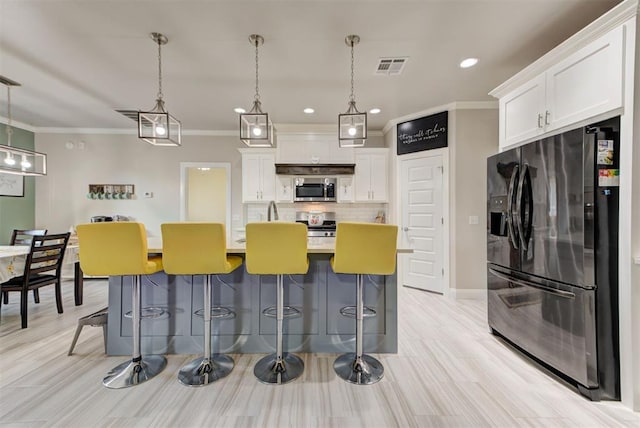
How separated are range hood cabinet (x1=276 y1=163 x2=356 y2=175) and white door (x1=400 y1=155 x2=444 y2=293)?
93 cm

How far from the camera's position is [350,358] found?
2162mm

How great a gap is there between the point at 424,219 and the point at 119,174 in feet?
17.9

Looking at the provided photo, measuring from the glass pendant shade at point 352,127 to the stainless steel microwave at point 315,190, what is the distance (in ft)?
7.18

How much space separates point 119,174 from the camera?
4906 millimetres

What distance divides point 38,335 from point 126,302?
1306mm

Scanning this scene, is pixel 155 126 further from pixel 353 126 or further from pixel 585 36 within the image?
pixel 585 36

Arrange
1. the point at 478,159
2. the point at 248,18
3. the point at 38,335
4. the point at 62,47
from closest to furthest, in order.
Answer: the point at 248,18 → the point at 62,47 → the point at 38,335 → the point at 478,159

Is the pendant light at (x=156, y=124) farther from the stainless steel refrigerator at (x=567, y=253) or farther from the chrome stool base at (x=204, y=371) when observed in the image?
the stainless steel refrigerator at (x=567, y=253)

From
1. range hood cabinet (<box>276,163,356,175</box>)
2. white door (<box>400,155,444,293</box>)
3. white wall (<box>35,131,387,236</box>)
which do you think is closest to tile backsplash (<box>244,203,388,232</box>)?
white wall (<box>35,131,387,236</box>)

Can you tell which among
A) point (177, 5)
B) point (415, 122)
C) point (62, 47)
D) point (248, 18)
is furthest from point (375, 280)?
point (62, 47)

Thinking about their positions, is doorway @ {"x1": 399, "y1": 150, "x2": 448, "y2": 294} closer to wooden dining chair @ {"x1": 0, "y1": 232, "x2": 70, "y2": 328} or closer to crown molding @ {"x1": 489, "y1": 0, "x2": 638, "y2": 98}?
crown molding @ {"x1": 489, "y1": 0, "x2": 638, "y2": 98}

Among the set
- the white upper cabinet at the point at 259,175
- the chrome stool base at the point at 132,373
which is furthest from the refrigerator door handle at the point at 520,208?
the white upper cabinet at the point at 259,175

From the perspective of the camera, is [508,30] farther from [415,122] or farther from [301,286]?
[301,286]

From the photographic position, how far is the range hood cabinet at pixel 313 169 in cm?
450
